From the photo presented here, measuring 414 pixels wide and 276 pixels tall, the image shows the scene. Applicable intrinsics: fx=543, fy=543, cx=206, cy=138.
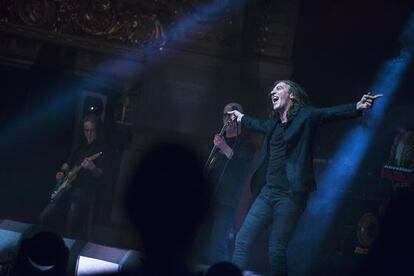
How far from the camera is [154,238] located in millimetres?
6734

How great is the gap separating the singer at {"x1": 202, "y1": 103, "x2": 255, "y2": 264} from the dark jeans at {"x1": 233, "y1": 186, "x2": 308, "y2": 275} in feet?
2.46

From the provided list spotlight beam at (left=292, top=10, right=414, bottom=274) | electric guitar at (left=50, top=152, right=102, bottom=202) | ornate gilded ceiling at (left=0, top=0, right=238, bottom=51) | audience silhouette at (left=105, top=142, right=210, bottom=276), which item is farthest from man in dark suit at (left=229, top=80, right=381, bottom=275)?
ornate gilded ceiling at (left=0, top=0, right=238, bottom=51)

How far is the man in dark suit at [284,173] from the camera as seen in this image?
496 cm

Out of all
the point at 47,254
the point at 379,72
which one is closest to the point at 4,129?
the point at 47,254

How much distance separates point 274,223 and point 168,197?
2.17 m

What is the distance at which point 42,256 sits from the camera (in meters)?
3.56

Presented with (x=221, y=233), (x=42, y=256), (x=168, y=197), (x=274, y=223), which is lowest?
(x=42, y=256)

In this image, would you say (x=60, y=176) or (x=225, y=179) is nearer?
(x=225, y=179)

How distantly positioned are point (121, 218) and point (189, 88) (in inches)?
76.8

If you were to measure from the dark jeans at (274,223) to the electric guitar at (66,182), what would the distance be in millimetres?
2502

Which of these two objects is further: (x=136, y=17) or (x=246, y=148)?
(x=136, y=17)

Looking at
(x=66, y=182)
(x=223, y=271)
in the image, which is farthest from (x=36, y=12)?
(x=223, y=271)

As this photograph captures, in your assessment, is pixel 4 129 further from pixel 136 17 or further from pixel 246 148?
pixel 246 148

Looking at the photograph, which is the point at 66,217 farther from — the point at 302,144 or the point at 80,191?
the point at 302,144
